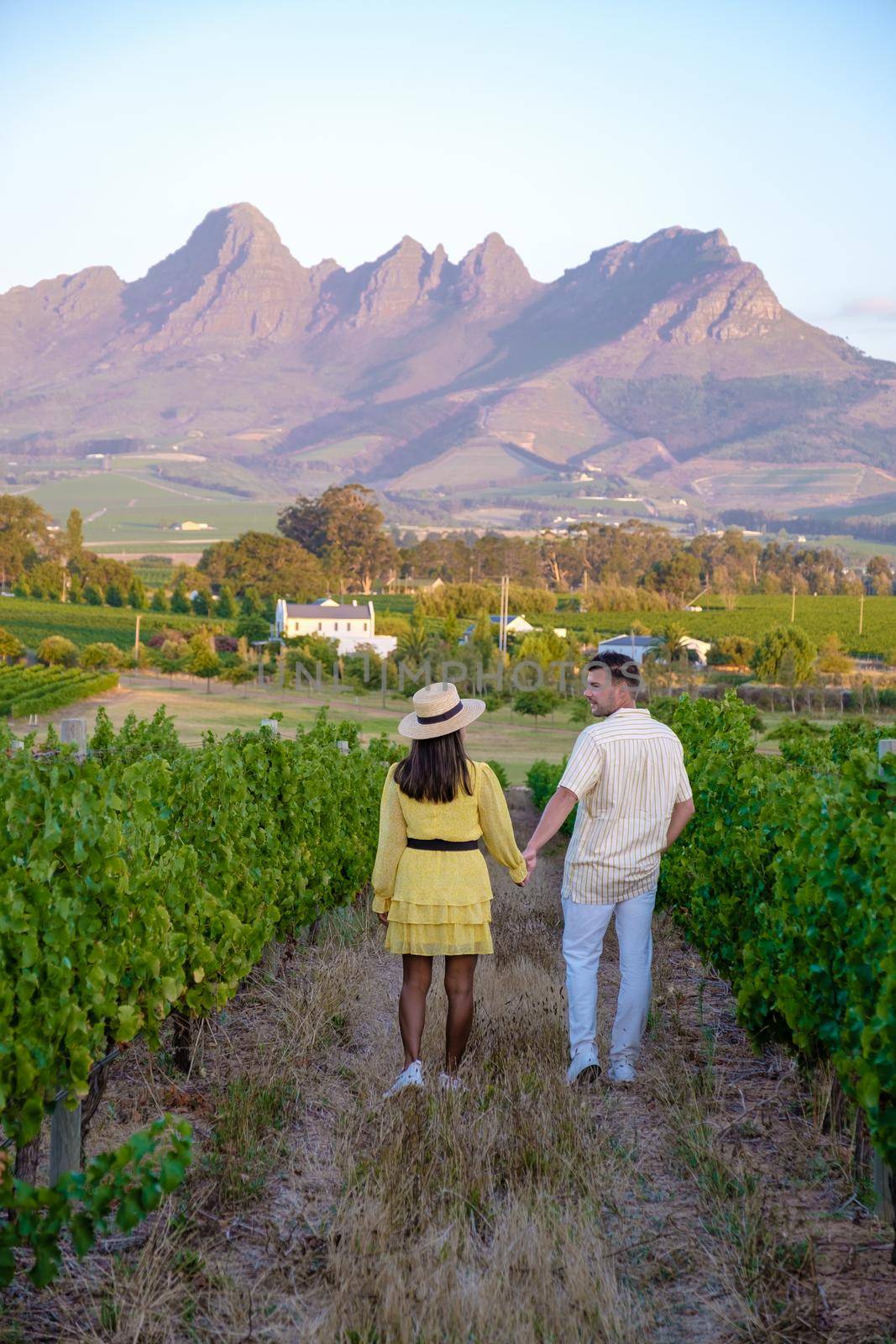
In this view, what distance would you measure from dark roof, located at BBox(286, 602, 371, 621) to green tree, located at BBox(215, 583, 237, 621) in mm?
12274

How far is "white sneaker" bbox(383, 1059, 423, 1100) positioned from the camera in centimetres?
475

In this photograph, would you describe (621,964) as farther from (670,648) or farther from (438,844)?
(670,648)

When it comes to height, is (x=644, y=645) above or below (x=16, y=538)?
below

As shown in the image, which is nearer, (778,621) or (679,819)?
(679,819)

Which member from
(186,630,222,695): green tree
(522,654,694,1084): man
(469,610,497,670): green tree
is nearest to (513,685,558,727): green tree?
(469,610,497,670): green tree

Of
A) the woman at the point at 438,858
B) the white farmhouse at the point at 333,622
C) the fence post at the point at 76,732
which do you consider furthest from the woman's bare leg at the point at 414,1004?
the white farmhouse at the point at 333,622

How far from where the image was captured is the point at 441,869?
16.3 feet

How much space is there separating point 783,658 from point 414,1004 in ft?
241

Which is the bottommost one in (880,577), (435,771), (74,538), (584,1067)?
(880,577)

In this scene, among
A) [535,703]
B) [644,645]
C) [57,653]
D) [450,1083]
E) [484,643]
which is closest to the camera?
[450,1083]

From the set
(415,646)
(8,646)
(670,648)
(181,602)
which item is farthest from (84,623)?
(670,648)

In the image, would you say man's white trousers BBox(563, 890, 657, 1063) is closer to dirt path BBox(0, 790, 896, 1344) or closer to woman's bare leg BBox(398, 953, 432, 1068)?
dirt path BBox(0, 790, 896, 1344)

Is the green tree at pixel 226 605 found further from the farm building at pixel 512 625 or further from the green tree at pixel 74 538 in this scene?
the farm building at pixel 512 625

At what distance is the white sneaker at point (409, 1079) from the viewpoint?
15.6ft
